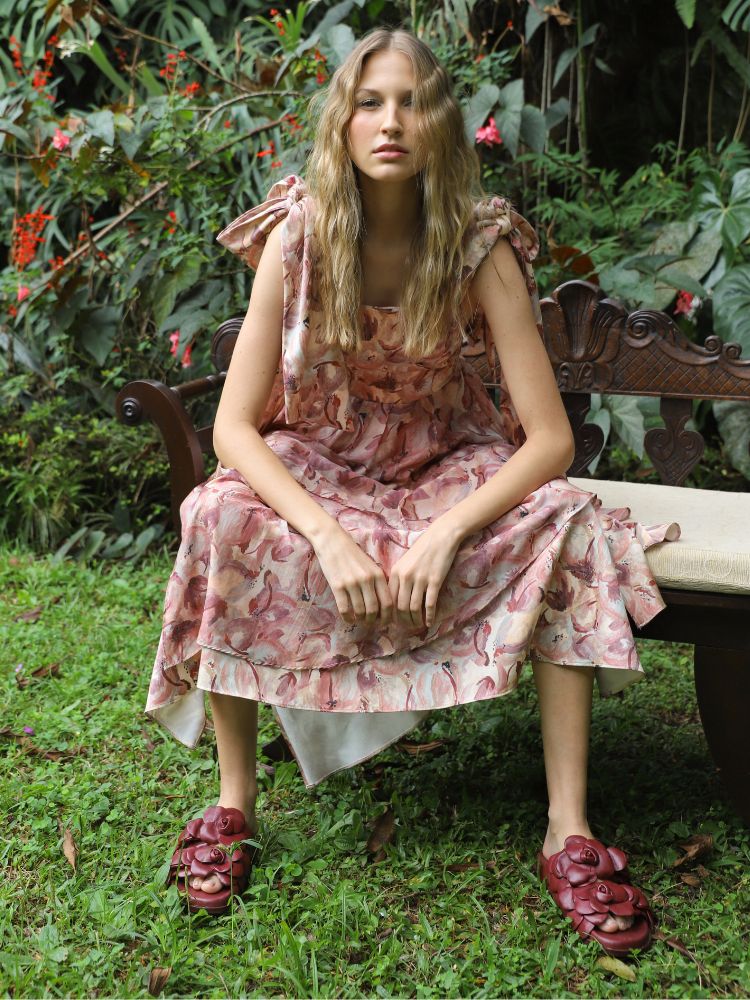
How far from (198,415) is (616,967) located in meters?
2.72

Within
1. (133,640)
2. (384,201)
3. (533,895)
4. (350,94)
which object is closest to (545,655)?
(533,895)

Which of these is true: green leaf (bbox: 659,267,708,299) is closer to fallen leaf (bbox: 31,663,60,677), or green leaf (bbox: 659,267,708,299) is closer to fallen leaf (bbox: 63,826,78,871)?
fallen leaf (bbox: 31,663,60,677)

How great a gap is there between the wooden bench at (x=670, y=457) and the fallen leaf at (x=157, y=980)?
1002mm

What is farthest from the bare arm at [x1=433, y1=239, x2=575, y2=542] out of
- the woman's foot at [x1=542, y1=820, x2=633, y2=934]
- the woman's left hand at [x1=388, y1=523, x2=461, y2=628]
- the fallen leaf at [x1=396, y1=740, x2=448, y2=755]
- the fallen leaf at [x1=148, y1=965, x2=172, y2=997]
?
the fallen leaf at [x1=148, y1=965, x2=172, y2=997]

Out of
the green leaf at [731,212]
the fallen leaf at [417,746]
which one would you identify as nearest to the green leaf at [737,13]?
the green leaf at [731,212]

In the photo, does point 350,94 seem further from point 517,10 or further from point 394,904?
point 517,10

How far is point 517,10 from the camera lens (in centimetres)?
386

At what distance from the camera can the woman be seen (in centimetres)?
187

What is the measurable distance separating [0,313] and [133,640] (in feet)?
5.73

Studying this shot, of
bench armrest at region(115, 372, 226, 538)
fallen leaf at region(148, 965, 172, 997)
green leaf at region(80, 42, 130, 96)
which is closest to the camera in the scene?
fallen leaf at region(148, 965, 172, 997)

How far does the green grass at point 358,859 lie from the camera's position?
1730 millimetres

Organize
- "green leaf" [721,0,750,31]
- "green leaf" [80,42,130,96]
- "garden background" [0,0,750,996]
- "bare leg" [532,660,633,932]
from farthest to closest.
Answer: "green leaf" [80,42,130,96]
"green leaf" [721,0,750,31]
"bare leg" [532,660,633,932]
"garden background" [0,0,750,996]

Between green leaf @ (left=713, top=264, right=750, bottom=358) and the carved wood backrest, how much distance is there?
2.12 ft

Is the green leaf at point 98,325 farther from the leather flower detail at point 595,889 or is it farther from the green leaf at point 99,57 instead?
the leather flower detail at point 595,889
